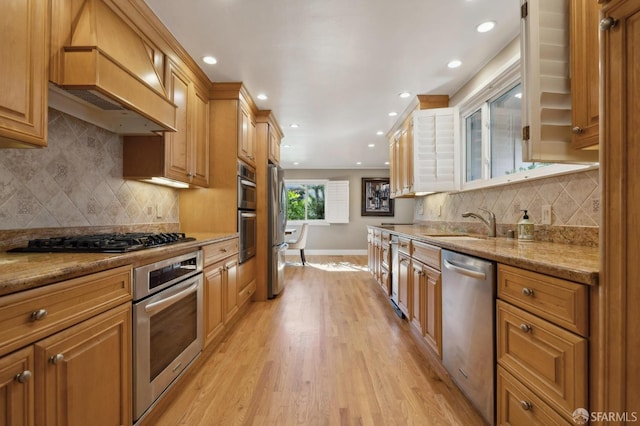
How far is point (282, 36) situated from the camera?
84.7 inches

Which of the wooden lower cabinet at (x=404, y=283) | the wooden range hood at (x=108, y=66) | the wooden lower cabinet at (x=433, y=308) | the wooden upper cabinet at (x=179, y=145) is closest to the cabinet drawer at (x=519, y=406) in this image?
the wooden lower cabinet at (x=433, y=308)

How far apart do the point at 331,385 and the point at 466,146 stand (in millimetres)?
2639

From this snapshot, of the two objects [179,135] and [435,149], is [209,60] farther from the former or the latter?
[435,149]

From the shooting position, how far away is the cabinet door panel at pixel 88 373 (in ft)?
2.95

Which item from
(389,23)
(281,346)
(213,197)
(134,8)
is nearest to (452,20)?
(389,23)

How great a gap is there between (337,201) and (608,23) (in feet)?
22.7

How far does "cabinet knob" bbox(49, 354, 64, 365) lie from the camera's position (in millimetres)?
→ 907

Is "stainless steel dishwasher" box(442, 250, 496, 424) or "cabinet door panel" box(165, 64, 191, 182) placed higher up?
"cabinet door panel" box(165, 64, 191, 182)

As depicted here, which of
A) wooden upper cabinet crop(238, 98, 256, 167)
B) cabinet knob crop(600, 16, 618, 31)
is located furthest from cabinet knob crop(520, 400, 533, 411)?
wooden upper cabinet crop(238, 98, 256, 167)

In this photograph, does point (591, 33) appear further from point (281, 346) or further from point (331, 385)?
point (281, 346)

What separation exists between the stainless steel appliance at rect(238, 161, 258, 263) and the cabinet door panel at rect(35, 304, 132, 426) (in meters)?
1.69

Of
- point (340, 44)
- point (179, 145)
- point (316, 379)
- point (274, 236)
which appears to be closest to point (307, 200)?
point (274, 236)

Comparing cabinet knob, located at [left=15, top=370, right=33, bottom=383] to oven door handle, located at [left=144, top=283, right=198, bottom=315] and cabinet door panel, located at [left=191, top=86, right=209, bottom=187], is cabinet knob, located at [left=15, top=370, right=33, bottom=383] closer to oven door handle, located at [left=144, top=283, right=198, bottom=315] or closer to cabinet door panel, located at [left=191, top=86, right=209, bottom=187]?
oven door handle, located at [left=144, top=283, right=198, bottom=315]

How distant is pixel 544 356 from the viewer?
1.04 metres
